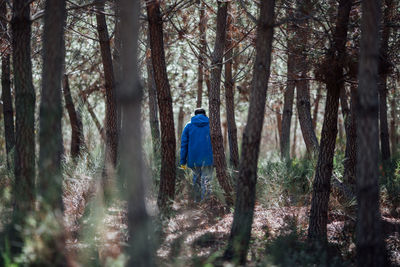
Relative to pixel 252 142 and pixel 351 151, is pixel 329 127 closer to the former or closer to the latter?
pixel 252 142

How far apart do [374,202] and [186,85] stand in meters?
11.8

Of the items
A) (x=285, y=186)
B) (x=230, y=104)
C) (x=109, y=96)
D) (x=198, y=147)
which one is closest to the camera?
(x=285, y=186)

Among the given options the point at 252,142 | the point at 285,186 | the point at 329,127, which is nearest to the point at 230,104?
the point at 285,186

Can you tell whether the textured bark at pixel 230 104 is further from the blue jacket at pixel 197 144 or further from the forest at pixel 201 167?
the blue jacket at pixel 197 144

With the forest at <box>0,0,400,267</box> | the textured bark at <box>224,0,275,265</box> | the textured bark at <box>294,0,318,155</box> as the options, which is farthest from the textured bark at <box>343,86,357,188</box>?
the textured bark at <box>224,0,275,265</box>

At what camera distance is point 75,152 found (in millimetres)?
12781

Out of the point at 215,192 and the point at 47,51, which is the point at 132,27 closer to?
the point at 47,51

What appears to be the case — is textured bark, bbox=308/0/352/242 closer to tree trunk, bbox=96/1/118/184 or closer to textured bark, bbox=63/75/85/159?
tree trunk, bbox=96/1/118/184

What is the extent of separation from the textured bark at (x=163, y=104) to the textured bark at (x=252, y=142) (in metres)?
1.94

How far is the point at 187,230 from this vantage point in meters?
6.74

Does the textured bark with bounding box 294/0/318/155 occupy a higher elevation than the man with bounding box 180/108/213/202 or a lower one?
higher

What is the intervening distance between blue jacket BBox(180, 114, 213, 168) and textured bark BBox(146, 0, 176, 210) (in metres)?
2.11

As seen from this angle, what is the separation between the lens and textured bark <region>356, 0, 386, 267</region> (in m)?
5.05

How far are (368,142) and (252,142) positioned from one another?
1207 millimetres
